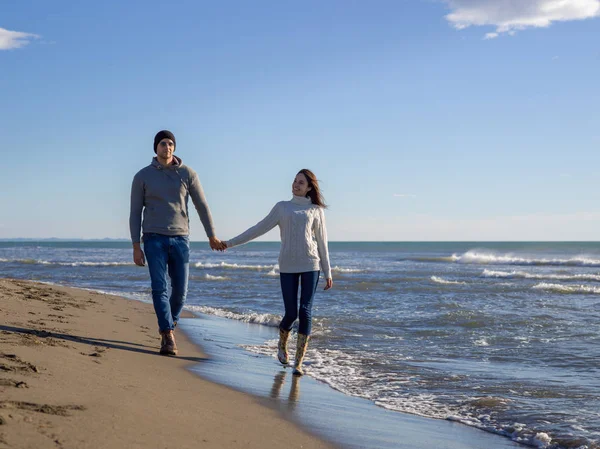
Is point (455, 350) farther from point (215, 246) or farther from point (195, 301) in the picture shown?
point (195, 301)

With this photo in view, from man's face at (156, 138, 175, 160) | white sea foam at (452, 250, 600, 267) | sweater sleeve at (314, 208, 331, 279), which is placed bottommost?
white sea foam at (452, 250, 600, 267)

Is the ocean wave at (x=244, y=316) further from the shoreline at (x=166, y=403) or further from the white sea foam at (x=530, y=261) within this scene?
the white sea foam at (x=530, y=261)

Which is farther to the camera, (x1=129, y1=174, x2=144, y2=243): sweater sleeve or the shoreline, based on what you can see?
(x1=129, y1=174, x2=144, y2=243): sweater sleeve

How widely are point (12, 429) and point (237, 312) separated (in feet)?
28.3

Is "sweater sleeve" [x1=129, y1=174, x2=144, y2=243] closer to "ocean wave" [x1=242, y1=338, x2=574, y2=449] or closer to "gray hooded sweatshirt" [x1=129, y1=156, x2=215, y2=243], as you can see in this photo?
"gray hooded sweatshirt" [x1=129, y1=156, x2=215, y2=243]

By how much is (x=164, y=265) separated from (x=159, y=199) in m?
0.59

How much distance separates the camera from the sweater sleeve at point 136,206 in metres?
5.48

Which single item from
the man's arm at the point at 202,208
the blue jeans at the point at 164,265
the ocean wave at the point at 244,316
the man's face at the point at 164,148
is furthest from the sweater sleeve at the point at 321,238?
Result: the ocean wave at the point at 244,316

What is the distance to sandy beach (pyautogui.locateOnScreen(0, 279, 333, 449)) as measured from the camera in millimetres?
2746

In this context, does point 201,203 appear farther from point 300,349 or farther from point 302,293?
point 300,349

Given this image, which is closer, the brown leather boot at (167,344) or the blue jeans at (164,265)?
the blue jeans at (164,265)

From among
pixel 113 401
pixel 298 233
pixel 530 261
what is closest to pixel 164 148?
pixel 298 233

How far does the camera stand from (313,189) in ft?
18.7

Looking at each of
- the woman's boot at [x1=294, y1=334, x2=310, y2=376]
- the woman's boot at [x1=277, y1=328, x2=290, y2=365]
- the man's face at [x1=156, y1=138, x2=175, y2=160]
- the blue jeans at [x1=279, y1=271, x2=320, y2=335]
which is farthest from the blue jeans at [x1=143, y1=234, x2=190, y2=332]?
the woman's boot at [x1=294, y1=334, x2=310, y2=376]
